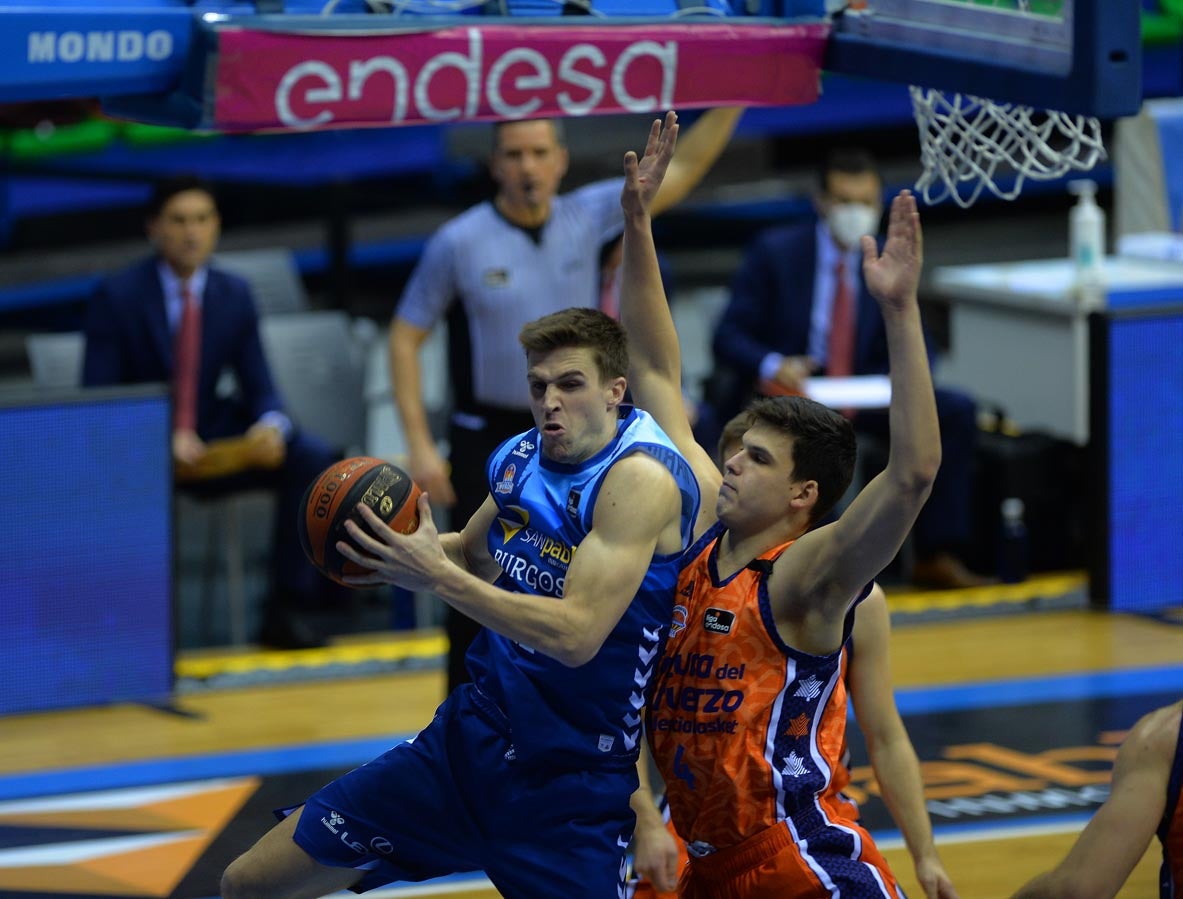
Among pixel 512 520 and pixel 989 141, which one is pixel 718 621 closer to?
pixel 512 520

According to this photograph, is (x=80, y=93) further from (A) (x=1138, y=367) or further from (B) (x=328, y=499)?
(A) (x=1138, y=367)

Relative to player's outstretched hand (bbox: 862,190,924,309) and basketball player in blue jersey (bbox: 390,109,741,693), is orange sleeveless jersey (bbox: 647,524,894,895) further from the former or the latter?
basketball player in blue jersey (bbox: 390,109,741,693)

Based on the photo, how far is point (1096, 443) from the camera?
898 cm

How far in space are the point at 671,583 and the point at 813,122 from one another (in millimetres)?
11922

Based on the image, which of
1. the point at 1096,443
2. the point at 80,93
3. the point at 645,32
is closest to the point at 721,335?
the point at 1096,443

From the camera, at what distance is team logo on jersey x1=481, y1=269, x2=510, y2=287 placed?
688cm

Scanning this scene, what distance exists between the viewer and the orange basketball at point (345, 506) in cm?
434

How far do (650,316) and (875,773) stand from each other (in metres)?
1.26

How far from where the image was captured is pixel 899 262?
4.08 meters

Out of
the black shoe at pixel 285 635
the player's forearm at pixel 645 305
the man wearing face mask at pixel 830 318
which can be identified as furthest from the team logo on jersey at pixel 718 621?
the man wearing face mask at pixel 830 318

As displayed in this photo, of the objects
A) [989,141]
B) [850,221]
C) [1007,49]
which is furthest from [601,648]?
[850,221]

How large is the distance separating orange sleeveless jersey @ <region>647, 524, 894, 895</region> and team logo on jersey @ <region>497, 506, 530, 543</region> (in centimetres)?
40

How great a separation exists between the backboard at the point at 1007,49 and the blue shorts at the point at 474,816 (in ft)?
6.14

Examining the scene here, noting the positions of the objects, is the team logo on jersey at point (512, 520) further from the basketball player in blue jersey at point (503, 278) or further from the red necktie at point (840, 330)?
the red necktie at point (840, 330)
